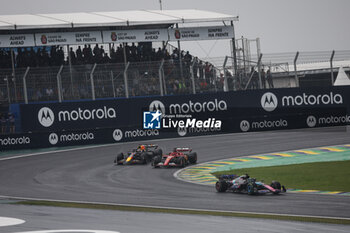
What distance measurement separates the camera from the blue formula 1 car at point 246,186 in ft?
42.8

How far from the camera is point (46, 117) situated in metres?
25.7

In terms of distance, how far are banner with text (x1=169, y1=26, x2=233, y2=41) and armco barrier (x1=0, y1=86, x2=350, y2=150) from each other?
4.94 meters

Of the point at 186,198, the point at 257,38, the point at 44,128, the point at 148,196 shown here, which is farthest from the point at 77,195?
the point at 257,38

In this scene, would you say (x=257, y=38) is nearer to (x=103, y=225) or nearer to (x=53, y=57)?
(x=53, y=57)

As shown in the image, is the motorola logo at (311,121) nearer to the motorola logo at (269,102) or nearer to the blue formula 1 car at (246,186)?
the motorola logo at (269,102)

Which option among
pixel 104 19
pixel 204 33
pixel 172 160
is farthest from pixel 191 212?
pixel 204 33

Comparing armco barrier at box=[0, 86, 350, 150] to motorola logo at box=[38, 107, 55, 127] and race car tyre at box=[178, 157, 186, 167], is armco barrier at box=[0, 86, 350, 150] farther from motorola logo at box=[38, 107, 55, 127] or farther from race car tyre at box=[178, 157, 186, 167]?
race car tyre at box=[178, 157, 186, 167]

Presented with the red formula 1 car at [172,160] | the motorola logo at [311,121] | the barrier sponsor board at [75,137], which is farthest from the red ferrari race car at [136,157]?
the motorola logo at [311,121]

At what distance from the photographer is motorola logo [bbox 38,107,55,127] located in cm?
2566

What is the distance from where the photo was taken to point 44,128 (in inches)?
1013

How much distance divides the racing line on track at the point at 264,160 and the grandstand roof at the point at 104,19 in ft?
38.0

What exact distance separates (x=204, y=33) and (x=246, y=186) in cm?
1815

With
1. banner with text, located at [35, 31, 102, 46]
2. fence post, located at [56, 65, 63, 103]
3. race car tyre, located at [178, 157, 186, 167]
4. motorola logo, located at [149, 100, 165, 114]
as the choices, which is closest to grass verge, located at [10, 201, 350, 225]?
race car tyre, located at [178, 157, 186, 167]

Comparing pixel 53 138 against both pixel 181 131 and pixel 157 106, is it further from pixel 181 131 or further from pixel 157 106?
pixel 181 131
